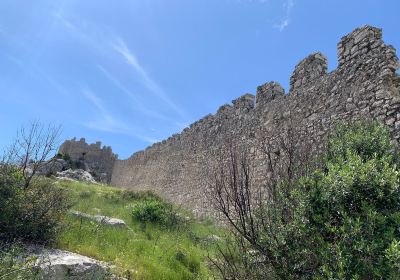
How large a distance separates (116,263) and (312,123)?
567 cm

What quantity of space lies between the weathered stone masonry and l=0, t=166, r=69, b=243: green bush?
5.33 metres

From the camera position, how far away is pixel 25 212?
20.7 ft

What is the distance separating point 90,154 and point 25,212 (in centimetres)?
3159

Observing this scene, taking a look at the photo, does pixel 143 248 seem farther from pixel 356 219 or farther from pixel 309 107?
pixel 309 107

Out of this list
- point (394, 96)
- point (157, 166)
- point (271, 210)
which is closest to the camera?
point (271, 210)

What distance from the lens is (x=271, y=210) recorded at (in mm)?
5059

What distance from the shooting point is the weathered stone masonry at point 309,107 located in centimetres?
710

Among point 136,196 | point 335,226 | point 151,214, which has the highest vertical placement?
point 136,196

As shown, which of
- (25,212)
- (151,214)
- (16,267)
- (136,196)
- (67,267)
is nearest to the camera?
(16,267)

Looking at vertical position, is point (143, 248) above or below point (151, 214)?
below

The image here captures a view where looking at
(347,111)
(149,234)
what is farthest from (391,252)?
(149,234)

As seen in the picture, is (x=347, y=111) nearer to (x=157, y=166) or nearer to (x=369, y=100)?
(x=369, y=100)

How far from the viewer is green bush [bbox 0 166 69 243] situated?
6.09 m

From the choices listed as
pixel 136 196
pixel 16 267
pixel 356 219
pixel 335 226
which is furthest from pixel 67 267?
pixel 136 196
